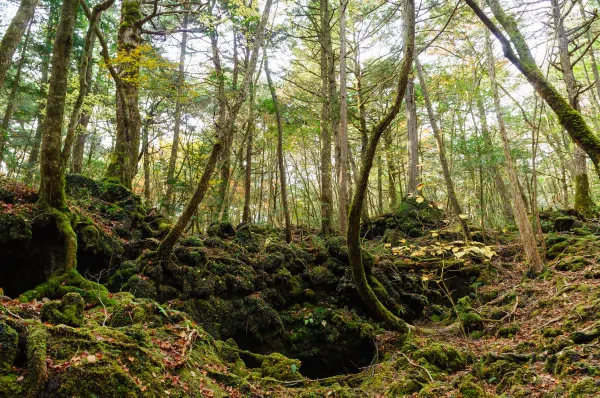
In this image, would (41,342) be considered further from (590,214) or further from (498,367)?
(590,214)

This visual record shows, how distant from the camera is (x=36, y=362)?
106 inches

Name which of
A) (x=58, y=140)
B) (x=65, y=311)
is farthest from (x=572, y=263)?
(x=58, y=140)

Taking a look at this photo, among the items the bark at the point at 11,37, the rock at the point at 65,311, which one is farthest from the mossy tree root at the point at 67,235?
the bark at the point at 11,37

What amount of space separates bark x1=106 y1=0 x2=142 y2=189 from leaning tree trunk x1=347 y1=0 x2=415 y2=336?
6.58 m

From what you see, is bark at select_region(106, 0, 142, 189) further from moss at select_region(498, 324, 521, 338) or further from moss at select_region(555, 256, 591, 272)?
moss at select_region(555, 256, 591, 272)

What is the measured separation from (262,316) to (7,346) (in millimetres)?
4488

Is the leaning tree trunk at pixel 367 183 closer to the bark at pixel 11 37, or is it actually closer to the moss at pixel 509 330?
the moss at pixel 509 330

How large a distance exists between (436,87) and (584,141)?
49.3 ft

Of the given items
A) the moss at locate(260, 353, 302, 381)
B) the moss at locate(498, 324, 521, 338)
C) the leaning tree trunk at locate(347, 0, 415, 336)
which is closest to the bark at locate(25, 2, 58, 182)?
the moss at locate(260, 353, 302, 381)

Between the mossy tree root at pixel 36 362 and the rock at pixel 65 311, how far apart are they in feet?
1.59

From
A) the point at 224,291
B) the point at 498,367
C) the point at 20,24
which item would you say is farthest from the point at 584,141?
the point at 20,24

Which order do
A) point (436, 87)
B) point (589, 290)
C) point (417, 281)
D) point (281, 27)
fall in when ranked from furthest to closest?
point (436, 87) → point (281, 27) → point (417, 281) → point (589, 290)

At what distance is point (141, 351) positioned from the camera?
11.5ft

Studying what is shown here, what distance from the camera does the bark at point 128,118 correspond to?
9.48 m
